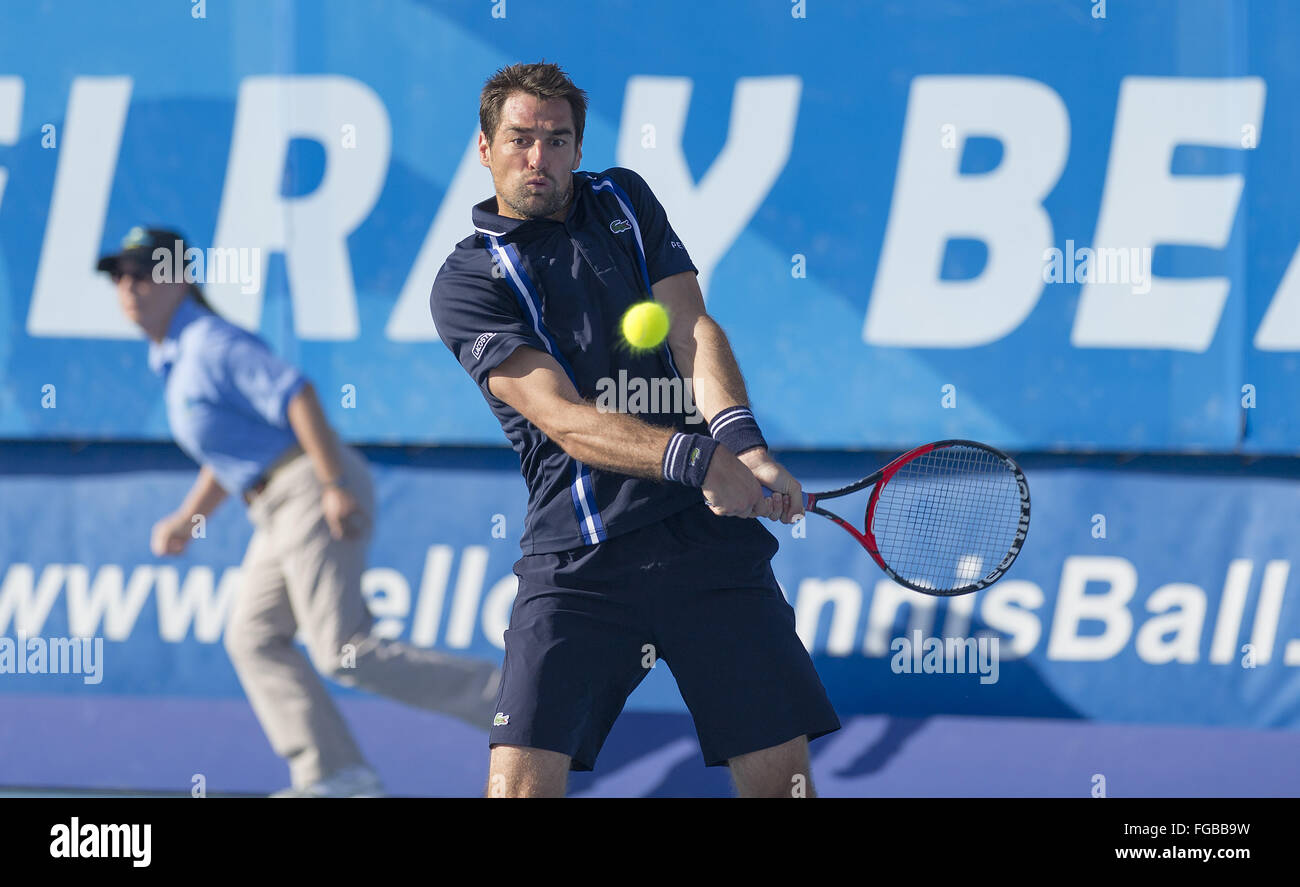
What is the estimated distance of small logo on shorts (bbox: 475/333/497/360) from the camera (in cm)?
319

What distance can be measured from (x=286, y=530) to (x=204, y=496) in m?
0.33

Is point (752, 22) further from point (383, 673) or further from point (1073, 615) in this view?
point (383, 673)

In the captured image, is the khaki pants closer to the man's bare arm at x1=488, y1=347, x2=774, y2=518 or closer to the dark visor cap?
the dark visor cap

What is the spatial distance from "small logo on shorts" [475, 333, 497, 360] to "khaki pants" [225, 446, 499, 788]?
7.04ft

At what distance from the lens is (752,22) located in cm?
507

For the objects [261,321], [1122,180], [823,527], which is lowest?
[823,527]

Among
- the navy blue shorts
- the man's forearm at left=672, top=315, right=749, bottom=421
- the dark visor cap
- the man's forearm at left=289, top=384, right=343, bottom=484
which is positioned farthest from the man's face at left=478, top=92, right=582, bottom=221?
the dark visor cap

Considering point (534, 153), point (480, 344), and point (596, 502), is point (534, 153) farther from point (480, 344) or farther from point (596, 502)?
point (596, 502)

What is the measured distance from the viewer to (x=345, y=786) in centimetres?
516

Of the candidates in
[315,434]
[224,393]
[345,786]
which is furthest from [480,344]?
[345,786]

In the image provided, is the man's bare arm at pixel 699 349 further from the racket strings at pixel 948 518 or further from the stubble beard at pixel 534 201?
the racket strings at pixel 948 518

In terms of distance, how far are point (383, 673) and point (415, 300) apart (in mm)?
1374

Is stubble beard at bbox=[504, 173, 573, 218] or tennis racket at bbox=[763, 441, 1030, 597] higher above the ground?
stubble beard at bbox=[504, 173, 573, 218]
